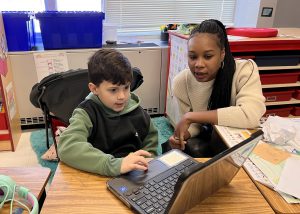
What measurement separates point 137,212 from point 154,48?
1.93m

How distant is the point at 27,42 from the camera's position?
2.16 metres

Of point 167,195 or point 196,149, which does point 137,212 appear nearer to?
point 167,195

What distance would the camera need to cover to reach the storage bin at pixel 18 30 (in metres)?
2.02

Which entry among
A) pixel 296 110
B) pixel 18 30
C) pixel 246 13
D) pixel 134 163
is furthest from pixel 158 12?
pixel 134 163

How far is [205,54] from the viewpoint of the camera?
1.18 m

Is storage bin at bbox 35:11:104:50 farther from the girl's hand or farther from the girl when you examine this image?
the girl's hand

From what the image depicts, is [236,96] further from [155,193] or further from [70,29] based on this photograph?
[70,29]

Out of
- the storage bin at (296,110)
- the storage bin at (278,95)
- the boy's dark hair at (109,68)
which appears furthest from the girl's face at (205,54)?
the storage bin at (296,110)

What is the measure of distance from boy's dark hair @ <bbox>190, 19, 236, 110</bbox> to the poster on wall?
4.77 ft

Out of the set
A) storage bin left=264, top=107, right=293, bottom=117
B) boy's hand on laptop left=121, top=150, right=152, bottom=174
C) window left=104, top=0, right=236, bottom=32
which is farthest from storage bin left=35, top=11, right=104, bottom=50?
boy's hand on laptop left=121, top=150, right=152, bottom=174

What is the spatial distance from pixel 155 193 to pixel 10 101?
1.75m

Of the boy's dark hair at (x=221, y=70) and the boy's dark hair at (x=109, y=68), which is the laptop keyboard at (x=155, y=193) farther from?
the boy's dark hair at (x=221, y=70)

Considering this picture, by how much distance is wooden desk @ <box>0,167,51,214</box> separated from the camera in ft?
2.48

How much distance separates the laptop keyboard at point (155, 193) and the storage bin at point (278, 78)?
131cm
